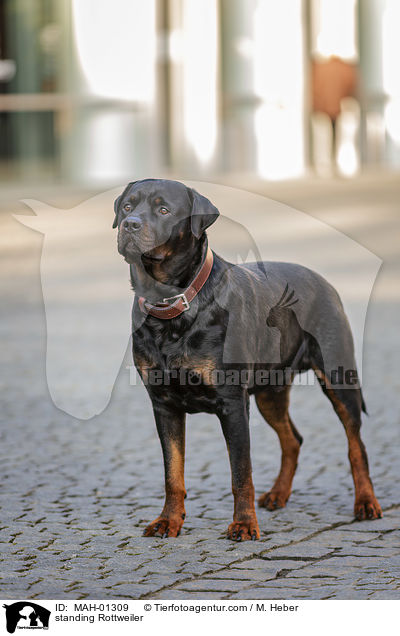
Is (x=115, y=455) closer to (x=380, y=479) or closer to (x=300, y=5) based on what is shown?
(x=380, y=479)

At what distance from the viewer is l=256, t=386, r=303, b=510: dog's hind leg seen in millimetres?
5816

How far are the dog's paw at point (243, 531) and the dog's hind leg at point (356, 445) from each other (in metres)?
0.61

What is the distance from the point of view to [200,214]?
491 cm

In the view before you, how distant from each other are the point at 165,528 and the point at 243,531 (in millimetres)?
360

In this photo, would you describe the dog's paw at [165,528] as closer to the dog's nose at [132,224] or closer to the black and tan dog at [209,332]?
the black and tan dog at [209,332]

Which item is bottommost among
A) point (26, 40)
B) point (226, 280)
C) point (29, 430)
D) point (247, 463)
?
point (29, 430)

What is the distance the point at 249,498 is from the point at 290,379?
697 mm

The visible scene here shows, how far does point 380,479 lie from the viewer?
6273mm

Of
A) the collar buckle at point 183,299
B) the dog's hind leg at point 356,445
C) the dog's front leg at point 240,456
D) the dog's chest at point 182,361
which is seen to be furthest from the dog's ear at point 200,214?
the dog's hind leg at point 356,445

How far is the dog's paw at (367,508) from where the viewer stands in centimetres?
556

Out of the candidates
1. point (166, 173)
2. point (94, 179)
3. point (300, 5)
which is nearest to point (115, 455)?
point (94, 179)
